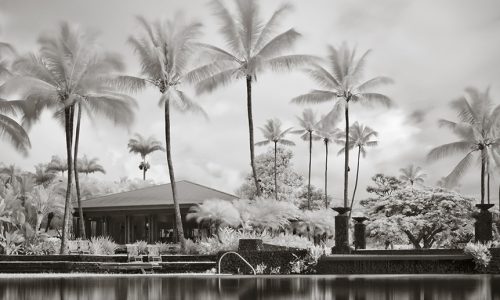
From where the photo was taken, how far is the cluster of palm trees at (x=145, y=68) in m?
31.8

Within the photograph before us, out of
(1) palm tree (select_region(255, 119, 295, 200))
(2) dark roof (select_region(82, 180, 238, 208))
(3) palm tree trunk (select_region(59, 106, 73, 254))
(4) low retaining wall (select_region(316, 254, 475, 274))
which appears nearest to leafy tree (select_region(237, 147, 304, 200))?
(1) palm tree (select_region(255, 119, 295, 200))

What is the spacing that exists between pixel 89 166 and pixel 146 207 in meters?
36.1

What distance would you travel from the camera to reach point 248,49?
3594cm

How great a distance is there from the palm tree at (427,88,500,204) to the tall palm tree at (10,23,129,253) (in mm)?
19041

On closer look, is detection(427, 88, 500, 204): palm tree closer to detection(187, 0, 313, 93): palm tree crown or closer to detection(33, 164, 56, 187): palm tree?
detection(187, 0, 313, 93): palm tree crown

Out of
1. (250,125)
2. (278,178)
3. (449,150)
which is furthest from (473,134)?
(278,178)

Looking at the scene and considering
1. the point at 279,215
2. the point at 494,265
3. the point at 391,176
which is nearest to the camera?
the point at 494,265

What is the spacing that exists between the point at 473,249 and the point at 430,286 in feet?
Result: 26.6

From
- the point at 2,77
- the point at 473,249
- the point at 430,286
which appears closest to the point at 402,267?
the point at 473,249

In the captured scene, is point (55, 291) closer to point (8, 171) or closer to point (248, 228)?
point (248, 228)

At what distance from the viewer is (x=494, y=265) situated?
78.3 ft

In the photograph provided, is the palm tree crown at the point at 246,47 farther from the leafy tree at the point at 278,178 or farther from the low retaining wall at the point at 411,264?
the leafy tree at the point at 278,178

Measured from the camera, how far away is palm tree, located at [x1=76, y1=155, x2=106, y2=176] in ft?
244

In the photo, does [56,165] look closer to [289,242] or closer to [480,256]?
[289,242]
